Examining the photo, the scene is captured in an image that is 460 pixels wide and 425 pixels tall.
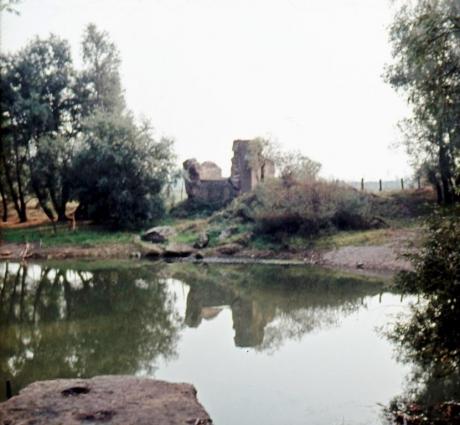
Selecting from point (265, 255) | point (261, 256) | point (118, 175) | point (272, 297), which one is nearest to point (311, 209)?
point (265, 255)

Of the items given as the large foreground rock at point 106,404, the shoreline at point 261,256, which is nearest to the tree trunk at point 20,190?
the shoreline at point 261,256

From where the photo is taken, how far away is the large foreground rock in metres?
6.64

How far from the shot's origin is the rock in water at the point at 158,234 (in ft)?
111

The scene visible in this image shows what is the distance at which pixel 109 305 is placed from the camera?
17109 millimetres

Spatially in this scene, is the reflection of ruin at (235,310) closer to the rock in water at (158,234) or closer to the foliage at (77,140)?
the rock in water at (158,234)

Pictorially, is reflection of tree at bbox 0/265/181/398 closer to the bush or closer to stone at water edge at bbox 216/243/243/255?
stone at water edge at bbox 216/243/243/255

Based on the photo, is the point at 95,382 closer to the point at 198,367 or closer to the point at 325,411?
the point at 198,367

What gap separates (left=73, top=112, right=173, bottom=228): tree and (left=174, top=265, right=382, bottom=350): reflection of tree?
11.4 m

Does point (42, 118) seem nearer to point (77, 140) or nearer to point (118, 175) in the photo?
point (77, 140)

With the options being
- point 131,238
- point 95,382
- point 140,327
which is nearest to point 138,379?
point 95,382

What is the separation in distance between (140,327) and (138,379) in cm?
559

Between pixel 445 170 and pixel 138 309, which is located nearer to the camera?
pixel 138 309

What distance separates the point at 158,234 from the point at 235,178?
12.0 meters

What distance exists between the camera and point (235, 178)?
144 feet
